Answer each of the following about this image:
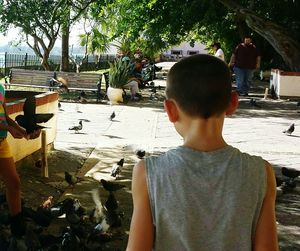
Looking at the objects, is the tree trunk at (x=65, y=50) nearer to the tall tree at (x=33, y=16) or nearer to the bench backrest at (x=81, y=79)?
the tall tree at (x=33, y=16)

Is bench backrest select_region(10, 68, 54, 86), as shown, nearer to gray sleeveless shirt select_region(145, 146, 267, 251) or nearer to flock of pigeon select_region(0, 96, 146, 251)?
flock of pigeon select_region(0, 96, 146, 251)

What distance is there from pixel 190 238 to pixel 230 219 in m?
0.12

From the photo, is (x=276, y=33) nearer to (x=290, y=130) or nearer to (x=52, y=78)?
(x=52, y=78)

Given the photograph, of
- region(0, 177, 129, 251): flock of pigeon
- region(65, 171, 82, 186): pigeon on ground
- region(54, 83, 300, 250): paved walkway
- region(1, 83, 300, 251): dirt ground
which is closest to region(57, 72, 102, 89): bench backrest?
region(54, 83, 300, 250): paved walkway

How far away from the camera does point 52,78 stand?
48.4ft

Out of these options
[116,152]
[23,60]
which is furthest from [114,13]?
[116,152]

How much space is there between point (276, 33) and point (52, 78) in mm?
8128

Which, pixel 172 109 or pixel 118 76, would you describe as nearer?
pixel 172 109

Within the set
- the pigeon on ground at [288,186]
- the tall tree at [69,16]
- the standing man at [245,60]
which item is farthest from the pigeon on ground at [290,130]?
the tall tree at [69,16]

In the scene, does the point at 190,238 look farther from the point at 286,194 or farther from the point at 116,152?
the point at 116,152

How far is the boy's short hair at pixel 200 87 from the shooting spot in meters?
1.43

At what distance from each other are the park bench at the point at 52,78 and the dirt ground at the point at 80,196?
7415 mm

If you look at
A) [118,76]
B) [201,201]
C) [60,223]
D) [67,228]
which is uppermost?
[118,76]

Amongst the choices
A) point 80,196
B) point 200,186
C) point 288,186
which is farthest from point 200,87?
point 288,186
